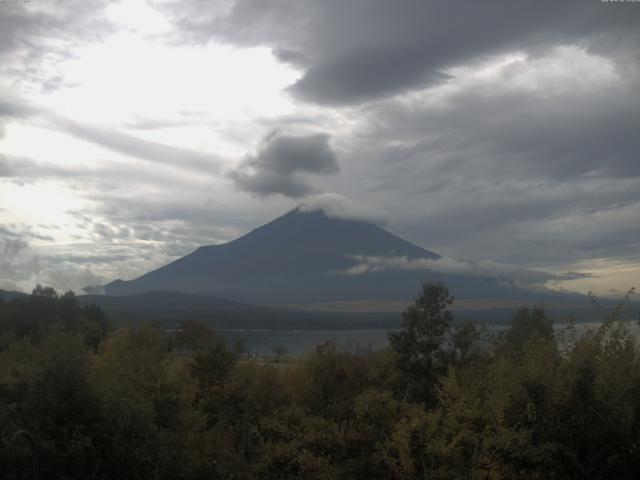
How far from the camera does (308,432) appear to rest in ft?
57.7

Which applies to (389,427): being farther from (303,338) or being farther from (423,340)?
(303,338)

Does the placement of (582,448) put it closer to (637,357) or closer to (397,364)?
(637,357)

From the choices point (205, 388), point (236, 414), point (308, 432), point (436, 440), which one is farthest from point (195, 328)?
point (436, 440)

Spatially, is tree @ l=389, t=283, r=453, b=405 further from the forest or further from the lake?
the forest

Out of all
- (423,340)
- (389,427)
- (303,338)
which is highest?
(423,340)

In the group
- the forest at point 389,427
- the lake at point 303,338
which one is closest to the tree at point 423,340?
the lake at point 303,338

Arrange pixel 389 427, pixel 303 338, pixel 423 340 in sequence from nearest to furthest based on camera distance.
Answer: pixel 389 427 → pixel 423 340 → pixel 303 338

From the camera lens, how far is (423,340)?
2905cm

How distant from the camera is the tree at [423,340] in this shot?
92.7 ft

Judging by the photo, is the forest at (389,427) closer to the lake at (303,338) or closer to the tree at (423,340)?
the lake at (303,338)

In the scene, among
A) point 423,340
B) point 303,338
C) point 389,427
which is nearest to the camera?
point 389,427

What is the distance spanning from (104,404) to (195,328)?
74.5 metres

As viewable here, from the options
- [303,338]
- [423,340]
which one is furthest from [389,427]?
[303,338]

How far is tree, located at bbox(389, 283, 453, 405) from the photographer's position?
Result: 28.3 meters
